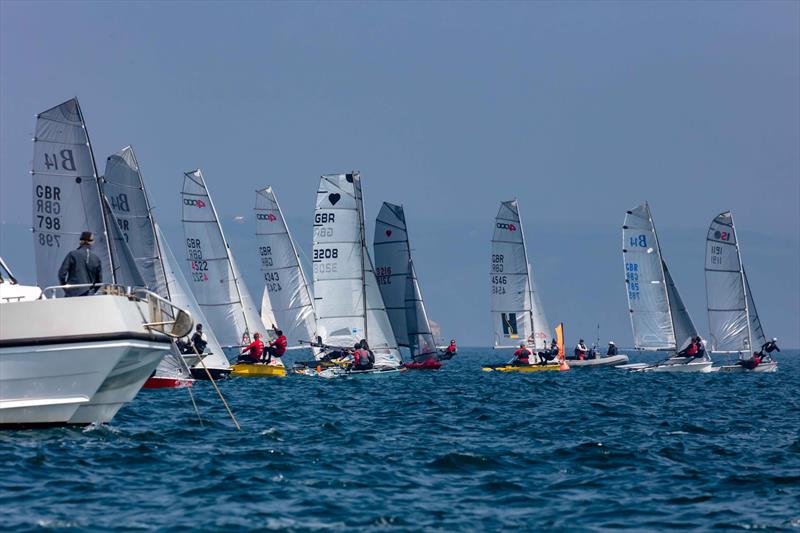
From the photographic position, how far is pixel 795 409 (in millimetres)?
31812

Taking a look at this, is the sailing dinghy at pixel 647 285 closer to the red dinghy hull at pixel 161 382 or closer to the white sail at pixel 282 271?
the white sail at pixel 282 271

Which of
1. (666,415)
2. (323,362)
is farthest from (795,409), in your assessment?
(323,362)

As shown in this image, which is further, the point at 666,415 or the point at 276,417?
the point at 666,415

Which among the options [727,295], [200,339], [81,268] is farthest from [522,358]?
[81,268]

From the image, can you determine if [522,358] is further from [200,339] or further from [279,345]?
[200,339]

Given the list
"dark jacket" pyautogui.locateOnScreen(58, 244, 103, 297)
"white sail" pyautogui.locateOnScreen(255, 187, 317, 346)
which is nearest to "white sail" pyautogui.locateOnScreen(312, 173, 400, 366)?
"white sail" pyautogui.locateOnScreen(255, 187, 317, 346)

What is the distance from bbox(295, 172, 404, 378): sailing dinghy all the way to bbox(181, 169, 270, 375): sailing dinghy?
3.22 metres

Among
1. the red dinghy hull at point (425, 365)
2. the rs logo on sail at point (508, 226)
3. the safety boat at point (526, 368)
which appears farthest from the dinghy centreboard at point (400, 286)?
the rs logo on sail at point (508, 226)

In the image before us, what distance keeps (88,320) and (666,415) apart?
1549 cm

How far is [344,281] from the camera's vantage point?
5394 cm

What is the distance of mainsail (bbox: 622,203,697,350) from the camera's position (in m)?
67.2

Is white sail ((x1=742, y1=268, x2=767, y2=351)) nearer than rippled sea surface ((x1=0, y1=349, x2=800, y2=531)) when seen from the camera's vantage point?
No

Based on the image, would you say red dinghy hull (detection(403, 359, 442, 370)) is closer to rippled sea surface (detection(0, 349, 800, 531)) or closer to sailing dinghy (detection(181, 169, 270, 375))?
sailing dinghy (detection(181, 169, 270, 375))

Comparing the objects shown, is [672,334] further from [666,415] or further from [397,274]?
[666,415]
